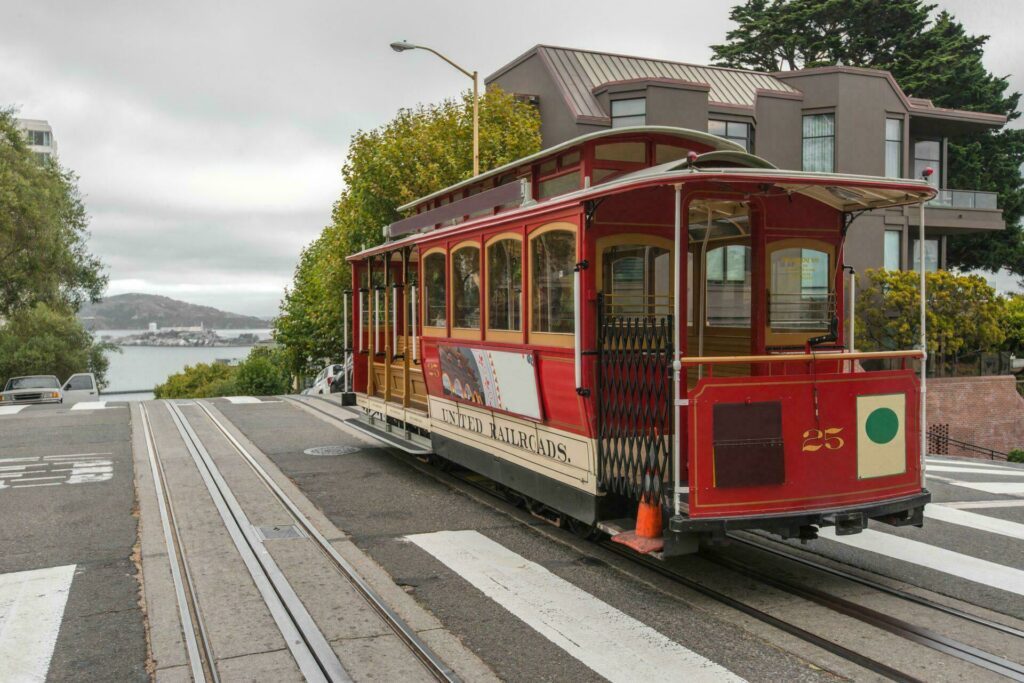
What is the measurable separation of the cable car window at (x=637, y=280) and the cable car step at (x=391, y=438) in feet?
14.8

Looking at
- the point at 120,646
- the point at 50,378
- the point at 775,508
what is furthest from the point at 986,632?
the point at 50,378

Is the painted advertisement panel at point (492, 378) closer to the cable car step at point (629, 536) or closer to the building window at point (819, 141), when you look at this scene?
the cable car step at point (629, 536)

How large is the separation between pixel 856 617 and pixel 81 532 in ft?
23.2

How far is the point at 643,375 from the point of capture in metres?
6.63

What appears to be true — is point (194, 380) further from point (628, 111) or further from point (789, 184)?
point (789, 184)

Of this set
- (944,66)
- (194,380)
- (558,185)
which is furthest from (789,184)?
(194,380)

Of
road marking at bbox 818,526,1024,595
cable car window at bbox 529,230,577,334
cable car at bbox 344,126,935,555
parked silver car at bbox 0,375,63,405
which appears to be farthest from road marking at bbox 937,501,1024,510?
parked silver car at bbox 0,375,63,405

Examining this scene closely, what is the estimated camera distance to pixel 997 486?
11305 mm

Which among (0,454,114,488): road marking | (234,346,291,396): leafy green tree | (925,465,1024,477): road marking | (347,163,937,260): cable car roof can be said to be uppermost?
(347,163,937,260): cable car roof

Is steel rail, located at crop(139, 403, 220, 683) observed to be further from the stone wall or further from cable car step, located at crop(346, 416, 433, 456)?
the stone wall

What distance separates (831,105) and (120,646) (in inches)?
1189

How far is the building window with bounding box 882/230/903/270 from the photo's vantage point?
31.2 meters

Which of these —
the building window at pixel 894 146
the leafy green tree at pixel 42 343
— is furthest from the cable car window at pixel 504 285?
the leafy green tree at pixel 42 343

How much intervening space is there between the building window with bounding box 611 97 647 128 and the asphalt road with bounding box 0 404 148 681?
1853 centimetres
